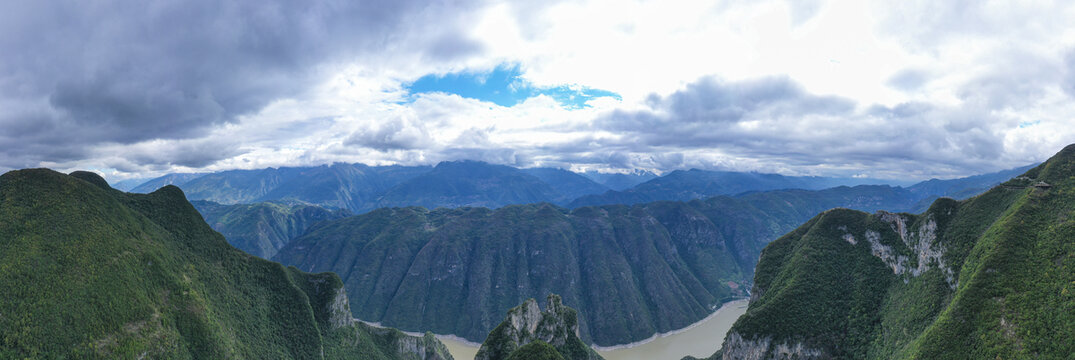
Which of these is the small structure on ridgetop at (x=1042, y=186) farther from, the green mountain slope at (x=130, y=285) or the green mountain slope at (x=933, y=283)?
the green mountain slope at (x=130, y=285)

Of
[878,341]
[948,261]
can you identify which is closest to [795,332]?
[878,341]

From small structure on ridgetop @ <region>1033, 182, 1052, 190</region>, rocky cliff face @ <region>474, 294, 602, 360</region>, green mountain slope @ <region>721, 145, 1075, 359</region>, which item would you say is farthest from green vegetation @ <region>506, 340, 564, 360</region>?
small structure on ridgetop @ <region>1033, 182, 1052, 190</region>

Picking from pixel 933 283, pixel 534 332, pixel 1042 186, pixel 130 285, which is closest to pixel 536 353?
pixel 534 332

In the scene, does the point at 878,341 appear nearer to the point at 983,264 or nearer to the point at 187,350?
the point at 983,264

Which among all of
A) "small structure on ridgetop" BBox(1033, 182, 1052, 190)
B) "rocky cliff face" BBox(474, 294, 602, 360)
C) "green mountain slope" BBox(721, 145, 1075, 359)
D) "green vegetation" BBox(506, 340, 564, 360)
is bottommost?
"rocky cliff face" BBox(474, 294, 602, 360)

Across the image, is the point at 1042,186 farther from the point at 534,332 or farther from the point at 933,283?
the point at 534,332

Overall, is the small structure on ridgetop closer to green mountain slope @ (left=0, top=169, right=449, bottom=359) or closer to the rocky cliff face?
the rocky cliff face
